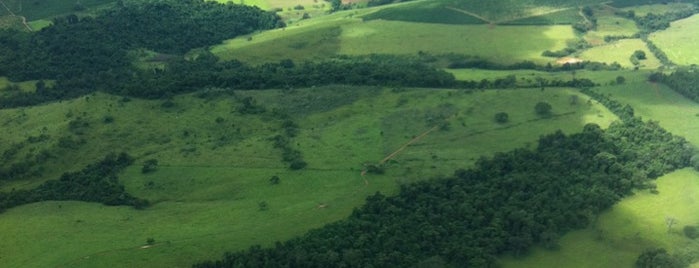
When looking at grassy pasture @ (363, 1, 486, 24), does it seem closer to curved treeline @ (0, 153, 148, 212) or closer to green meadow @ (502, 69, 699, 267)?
green meadow @ (502, 69, 699, 267)

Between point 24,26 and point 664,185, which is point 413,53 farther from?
point 24,26

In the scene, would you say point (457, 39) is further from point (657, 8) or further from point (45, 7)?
point (45, 7)

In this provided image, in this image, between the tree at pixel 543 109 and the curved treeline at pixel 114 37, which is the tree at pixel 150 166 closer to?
the curved treeline at pixel 114 37

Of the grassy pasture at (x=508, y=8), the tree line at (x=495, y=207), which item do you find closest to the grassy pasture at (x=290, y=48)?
the grassy pasture at (x=508, y=8)

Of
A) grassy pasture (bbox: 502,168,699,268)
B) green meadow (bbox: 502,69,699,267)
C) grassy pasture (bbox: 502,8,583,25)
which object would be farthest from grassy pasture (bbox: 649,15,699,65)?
grassy pasture (bbox: 502,168,699,268)

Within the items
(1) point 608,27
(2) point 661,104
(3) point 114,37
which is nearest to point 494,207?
(2) point 661,104

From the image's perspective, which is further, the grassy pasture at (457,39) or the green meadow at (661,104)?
the grassy pasture at (457,39)
